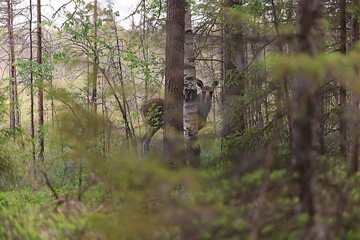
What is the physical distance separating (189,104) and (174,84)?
205 centimetres

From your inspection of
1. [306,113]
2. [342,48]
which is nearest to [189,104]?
[342,48]

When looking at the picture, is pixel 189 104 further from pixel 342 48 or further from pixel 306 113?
pixel 306 113

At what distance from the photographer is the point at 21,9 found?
41.6ft

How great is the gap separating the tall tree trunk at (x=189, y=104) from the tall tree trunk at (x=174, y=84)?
5.83ft

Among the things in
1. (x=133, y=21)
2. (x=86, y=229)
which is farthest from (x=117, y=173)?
(x=133, y=21)

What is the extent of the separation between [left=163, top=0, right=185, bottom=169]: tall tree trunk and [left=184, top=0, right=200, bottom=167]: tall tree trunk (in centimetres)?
178

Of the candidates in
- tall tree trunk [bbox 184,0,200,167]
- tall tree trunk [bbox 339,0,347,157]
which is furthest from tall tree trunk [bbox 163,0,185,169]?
tall tree trunk [bbox 339,0,347,157]

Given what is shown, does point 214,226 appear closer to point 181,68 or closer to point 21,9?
point 181,68

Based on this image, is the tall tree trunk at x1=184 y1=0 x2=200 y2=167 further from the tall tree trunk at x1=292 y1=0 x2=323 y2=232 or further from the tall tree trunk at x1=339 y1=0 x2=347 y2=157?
the tall tree trunk at x1=292 y1=0 x2=323 y2=232

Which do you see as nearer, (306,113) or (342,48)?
(306,113)

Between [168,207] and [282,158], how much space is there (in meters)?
4.76

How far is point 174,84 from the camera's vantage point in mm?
6711

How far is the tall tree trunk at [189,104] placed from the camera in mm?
8609

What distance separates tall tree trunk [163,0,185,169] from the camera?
21.9ft
